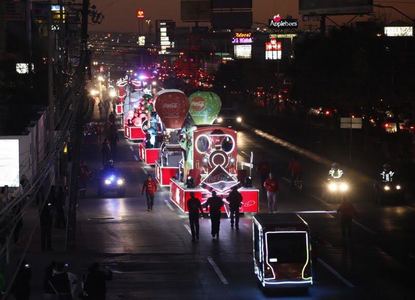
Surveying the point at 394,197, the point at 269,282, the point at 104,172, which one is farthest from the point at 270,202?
the point at 269,282

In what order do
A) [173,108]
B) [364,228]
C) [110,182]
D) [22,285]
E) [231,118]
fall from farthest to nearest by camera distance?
1. [231,118]
2. [173,108]
3. [110,182]
4. [364,228]
5. [22,285]

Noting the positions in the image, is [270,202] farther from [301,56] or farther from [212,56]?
[212,56]

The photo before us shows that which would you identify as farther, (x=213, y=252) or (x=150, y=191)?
(x=150, y=191)

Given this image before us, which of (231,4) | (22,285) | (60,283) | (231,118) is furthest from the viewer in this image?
(231,4)

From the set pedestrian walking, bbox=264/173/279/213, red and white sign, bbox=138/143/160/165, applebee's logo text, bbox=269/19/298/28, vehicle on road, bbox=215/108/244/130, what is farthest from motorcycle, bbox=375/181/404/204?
applebee's logo text, bbox=269/19/298/28

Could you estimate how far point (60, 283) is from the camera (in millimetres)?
17500

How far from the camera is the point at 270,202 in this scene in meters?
33.6

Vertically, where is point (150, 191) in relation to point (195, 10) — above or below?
below

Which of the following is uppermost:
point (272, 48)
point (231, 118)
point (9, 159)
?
point (272, 48)

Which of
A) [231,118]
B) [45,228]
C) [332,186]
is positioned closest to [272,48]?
[231,118]

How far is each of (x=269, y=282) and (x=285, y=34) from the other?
157m

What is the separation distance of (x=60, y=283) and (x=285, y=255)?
5.40 m

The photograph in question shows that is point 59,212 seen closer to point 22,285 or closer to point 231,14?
point 22,285

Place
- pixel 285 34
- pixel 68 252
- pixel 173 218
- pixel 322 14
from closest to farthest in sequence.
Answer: pixel 68 252 → pixel 173 218 → pixel 322 14 → pixel 285 34
